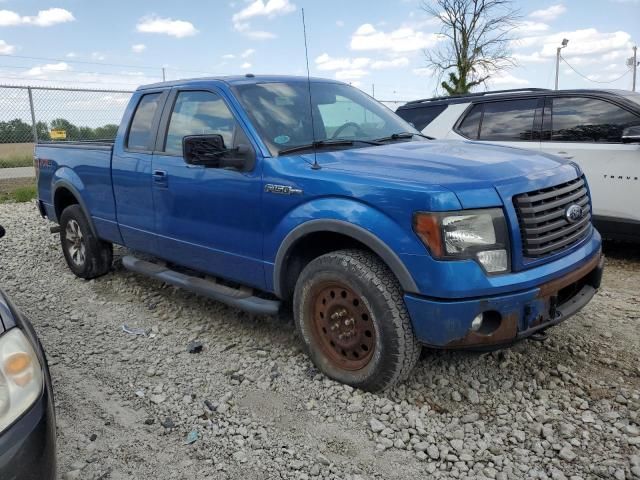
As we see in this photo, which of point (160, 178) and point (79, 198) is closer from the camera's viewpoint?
point (160, 178)

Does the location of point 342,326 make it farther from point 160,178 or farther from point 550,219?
point 160,178

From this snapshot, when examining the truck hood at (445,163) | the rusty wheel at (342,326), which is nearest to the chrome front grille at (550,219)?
the truck hood at (445,163)

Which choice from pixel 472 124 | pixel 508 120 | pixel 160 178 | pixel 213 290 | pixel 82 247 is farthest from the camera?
pixel 472 124

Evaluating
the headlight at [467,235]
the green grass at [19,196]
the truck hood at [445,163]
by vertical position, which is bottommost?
the green grass at [19,196]

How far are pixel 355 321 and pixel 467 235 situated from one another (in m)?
0.83

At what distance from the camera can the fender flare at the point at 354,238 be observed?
2834mm

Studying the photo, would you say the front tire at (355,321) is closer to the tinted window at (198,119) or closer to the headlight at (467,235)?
the headlight at (467,235)

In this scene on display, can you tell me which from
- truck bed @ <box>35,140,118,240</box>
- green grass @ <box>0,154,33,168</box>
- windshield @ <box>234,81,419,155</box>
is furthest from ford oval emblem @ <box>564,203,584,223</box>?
green grass @ <box>0,154,33,168</box>

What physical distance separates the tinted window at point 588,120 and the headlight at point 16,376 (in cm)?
545

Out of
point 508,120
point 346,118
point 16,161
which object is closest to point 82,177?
point 346,118

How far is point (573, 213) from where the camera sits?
3.17 m

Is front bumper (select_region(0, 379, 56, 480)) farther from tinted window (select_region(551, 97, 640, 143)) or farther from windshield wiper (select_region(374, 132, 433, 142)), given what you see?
tinted window (select_region(551, 97, 640, 143))

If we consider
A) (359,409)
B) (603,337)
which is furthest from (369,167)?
(603,337)

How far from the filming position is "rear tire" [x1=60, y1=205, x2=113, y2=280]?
540 cm
